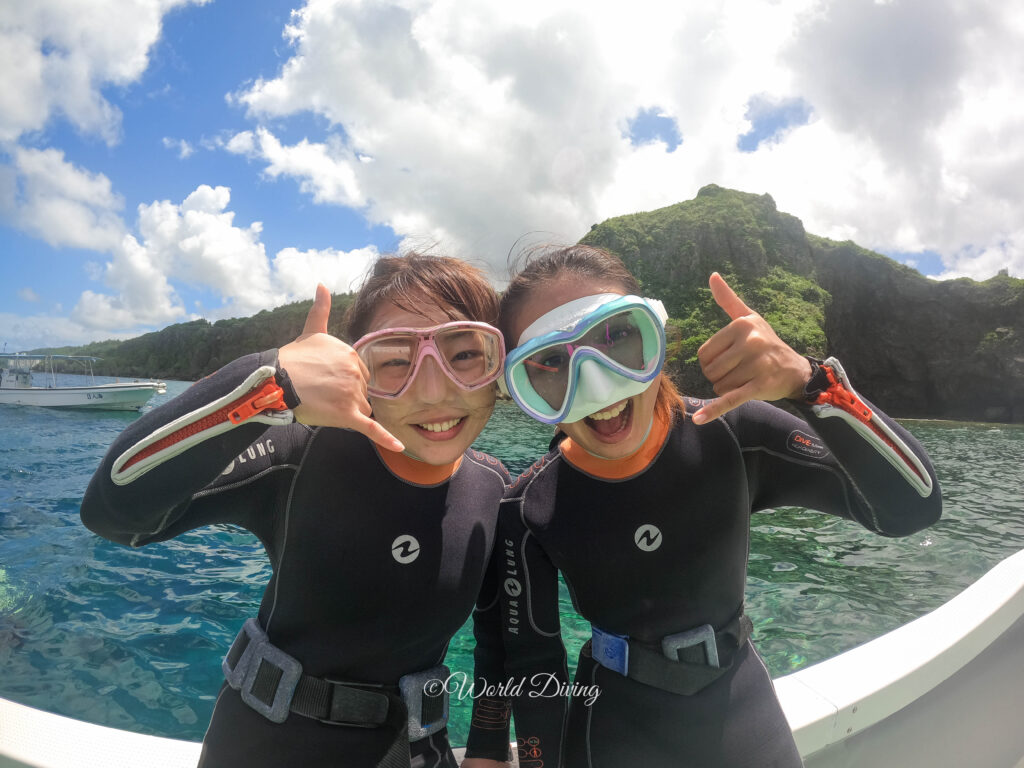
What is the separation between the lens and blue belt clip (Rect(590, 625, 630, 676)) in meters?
1.36

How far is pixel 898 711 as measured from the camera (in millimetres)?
2006

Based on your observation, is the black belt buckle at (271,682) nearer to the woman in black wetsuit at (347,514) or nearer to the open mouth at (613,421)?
the woman in black wetsuit at (347,514)

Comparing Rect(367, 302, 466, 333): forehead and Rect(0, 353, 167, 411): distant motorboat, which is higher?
Rect(367, 302, 466, 333): forehead

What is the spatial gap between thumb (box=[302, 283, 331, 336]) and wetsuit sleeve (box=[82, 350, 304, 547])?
0.14 m

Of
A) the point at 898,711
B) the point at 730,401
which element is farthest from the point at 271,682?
the point at 898,711

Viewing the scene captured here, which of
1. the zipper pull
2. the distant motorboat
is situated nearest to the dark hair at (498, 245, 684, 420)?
the zipper pull

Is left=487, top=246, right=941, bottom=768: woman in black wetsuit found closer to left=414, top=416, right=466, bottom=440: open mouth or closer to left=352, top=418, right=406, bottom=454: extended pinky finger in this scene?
left=414, top=416, right=466, bottom=440: open mouth

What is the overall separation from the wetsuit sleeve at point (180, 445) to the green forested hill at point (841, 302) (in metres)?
31.8

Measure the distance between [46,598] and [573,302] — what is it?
609cm

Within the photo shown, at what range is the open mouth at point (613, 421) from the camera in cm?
135

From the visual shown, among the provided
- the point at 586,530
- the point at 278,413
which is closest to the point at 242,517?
the point at 278,413

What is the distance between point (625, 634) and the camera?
1.39m

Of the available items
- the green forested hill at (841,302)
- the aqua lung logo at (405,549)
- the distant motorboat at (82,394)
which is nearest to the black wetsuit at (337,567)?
the aqua lung logo at (405,549)

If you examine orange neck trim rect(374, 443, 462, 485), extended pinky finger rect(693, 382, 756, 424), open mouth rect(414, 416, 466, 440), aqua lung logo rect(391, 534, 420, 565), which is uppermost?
extended pinky finger rect(693, 382, 756, 424)
